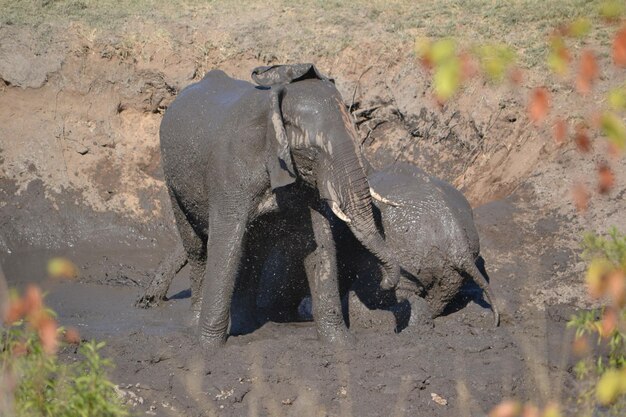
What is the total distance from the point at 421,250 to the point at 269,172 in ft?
6.44

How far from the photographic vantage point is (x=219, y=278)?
28.8 ft

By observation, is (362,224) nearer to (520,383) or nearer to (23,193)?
(520,383)

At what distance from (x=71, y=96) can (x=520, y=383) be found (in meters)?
8.34

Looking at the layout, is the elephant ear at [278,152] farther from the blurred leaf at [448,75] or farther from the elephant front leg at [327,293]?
the blurred leaf at [448,75]

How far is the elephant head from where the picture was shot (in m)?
8.02

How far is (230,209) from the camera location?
28.3 ft

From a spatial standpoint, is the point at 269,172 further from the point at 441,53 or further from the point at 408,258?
the point at 441,53

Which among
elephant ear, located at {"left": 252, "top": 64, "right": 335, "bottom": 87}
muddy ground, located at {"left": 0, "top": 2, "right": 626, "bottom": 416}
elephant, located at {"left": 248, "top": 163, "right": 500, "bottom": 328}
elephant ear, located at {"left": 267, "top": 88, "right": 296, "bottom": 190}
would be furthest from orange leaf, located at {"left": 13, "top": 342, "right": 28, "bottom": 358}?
elephant, located at {"left": 248, "top": 163, "right": 500, "bottom": 328}

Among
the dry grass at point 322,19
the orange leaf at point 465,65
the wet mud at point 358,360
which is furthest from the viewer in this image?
the dry grass at point 322,19

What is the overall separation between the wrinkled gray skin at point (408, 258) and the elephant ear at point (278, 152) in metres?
1.33

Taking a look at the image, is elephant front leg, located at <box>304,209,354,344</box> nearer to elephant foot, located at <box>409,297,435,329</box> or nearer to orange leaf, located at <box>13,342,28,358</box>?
elephant foot, located at <box>409,297,435,329</box>

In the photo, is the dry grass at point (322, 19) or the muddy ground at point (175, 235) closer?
the muddy ground at point (175, 235)

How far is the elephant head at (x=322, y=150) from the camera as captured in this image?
8.02 meters

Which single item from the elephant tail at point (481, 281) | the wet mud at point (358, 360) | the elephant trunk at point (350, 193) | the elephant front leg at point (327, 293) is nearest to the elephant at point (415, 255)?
the elephant tail at point (481, 281)
